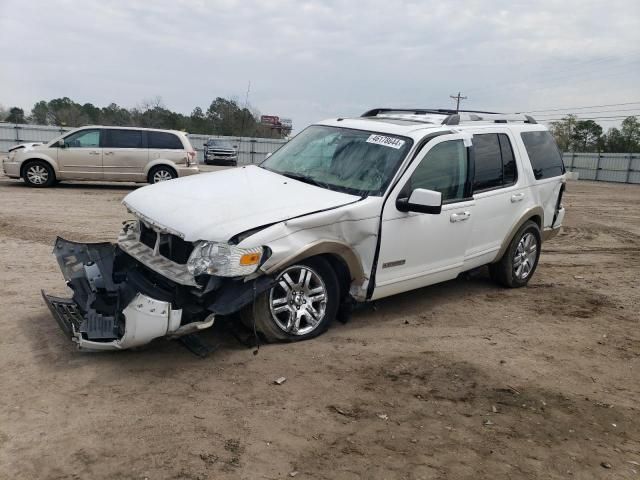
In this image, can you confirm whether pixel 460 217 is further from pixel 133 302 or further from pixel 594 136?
pixel 594 136

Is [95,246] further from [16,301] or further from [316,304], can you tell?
[316,304]

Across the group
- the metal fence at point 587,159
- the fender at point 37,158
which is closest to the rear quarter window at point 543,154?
the fender at point 37,158

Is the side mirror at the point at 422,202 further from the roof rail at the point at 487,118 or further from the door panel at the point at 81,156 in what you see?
the door panel at the point at 81,156

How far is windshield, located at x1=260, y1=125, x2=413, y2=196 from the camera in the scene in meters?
5.14

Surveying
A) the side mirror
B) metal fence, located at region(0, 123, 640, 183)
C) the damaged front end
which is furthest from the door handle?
metal fence, located at region(0, 123, 640, 183)

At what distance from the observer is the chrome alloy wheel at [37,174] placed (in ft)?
48.7

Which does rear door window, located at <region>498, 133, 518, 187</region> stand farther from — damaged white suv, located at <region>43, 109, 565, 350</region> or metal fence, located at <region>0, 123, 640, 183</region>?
metal fence, located at <region>0, 123, 640, 183</region>

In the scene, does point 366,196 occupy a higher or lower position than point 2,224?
higher

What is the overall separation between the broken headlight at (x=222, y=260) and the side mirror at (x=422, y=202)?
5.01 feet

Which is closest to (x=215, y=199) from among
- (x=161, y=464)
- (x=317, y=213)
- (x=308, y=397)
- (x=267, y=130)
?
(x=317, y=213)

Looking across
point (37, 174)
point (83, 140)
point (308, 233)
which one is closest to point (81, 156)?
point (83, 140)

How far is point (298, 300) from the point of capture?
184 inches

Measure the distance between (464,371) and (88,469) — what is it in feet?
9.10

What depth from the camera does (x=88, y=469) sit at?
2994mm
